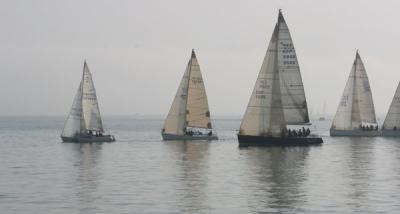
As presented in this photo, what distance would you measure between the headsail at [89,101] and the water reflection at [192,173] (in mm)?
11084

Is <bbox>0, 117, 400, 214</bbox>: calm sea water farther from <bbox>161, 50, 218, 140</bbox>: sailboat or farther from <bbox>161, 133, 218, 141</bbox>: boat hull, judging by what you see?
<bbox>161, 133, 218, 141</bbox>: boat hull

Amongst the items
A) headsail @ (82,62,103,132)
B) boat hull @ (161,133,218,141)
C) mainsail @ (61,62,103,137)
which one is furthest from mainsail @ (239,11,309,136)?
mainsail @ (61,62,103,137)

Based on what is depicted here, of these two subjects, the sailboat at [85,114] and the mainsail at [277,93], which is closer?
the mainsail at [277,93]

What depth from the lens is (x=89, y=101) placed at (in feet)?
336

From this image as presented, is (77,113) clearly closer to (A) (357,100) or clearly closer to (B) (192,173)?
(B) (192,173)

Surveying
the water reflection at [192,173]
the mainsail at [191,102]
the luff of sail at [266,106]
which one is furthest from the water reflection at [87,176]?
the luff of sail at [266,106]

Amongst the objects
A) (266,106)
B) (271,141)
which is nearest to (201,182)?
(271,141)

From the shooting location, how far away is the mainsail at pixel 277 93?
88.6 metres

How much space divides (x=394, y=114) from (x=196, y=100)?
3746 centimetres

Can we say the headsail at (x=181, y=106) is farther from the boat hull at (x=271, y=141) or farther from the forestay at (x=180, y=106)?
the boat hull at (x=271, y=141)

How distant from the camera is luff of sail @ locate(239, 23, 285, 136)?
290ft

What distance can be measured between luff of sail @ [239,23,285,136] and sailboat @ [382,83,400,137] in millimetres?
40861

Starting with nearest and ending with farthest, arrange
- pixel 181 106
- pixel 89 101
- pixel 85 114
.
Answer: pixel 85 114 < pixel 89 101 < pixel 181 106

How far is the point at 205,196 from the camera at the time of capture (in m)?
43.6
